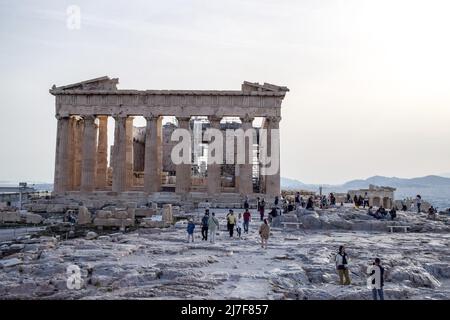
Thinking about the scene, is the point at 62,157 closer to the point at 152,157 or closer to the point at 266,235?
the point at 152,157

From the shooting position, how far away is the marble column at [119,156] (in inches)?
1486

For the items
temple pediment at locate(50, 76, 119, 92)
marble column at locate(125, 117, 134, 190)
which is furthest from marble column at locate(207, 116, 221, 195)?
temple pediment at locate(50, 76, 119, 92)

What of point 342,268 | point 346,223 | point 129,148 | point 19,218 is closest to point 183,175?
point 129,148

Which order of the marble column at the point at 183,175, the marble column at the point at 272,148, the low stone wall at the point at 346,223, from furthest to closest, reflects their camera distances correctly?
the marble column at the point at 183,175 → the marble column at the point at 272,148 → the low stone wall at the point at 346,223

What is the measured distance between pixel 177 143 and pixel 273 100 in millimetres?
12331

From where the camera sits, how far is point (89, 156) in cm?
3741

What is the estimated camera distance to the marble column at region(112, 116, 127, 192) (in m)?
37.8

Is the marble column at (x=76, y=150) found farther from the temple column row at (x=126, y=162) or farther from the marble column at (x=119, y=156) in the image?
the marble column at (x=119, y=156)

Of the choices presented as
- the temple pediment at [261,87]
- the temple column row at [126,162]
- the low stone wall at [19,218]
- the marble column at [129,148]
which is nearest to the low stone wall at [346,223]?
the temple column row at [126,162]

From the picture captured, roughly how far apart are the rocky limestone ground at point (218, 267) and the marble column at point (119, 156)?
57.3 ft

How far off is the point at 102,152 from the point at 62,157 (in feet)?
11.5

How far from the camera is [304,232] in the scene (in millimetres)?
22188

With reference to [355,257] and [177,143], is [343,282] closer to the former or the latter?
[355,257]
